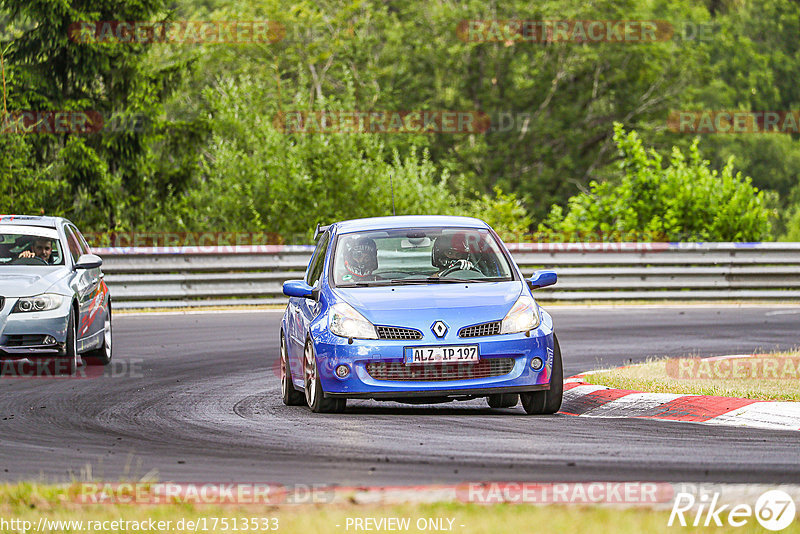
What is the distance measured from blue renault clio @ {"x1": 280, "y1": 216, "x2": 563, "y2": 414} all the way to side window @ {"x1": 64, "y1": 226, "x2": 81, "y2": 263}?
4.45m

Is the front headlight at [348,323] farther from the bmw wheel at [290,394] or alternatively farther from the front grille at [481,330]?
the bmw wheel at [290,394]

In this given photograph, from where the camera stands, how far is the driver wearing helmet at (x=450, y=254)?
1061cm

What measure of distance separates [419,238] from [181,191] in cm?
2113

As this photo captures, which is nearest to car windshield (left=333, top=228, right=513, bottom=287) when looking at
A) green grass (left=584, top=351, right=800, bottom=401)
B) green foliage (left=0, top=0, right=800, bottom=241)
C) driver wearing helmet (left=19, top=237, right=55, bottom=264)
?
green grass (left=584, top=351, right=800, bottom=401)

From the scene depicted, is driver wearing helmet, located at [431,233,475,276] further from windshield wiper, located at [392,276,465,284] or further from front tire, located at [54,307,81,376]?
front tire, located at [54,307,81,376]

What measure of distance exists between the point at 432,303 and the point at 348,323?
0.63m

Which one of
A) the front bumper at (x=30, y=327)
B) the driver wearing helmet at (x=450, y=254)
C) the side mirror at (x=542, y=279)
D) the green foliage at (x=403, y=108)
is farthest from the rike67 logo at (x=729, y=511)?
the green foliage at (x=403, y=108)

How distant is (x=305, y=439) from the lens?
→ 27.9 feet

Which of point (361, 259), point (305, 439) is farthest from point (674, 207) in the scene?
point (305, 439)

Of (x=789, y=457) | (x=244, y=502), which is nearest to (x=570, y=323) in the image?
(x=789, y=457)

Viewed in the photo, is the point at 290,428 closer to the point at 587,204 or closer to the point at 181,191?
the point at 587,204

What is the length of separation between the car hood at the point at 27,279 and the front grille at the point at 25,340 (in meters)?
0.40

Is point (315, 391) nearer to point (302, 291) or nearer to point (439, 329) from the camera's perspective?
point (302, 291)

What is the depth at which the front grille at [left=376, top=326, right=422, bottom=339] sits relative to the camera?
9.53 metres
